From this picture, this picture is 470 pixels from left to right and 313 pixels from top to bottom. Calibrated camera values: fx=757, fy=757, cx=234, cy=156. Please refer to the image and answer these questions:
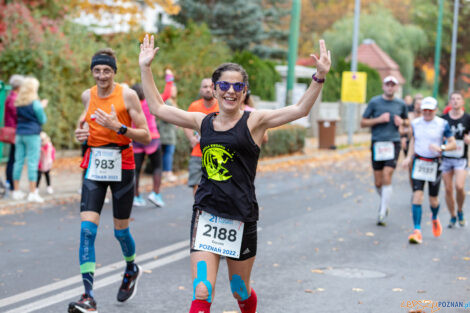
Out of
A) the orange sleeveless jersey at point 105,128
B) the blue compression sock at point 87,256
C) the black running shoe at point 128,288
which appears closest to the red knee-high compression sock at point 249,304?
the blue compression sock at point 87,256

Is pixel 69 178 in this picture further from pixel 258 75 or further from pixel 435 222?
pixel 258 75

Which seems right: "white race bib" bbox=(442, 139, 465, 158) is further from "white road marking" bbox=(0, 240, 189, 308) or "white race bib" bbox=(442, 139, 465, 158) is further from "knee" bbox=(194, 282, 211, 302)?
"knee" bbox=(194, 282, 211, 302)

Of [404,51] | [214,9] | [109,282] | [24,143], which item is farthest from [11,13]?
[404,51]

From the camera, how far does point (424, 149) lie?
965 centimetres

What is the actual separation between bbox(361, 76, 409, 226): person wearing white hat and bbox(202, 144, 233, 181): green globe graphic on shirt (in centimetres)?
651

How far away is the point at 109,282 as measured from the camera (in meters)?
6.91

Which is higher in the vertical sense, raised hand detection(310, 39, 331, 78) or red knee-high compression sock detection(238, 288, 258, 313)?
raised hand detection(310, 39, 331, 78)

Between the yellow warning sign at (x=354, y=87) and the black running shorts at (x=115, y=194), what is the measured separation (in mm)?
21097

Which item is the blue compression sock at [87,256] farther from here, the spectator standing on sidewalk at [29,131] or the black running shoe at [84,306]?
the spectator standing on sidewalk at [29,131]

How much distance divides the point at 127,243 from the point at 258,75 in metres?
23.4

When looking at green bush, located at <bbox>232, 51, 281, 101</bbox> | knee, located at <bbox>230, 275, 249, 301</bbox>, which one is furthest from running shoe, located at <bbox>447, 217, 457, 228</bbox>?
green bush, located at <bbox>232, 51, 281, 101</bbox>

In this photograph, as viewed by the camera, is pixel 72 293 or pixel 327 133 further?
pixel 327 133

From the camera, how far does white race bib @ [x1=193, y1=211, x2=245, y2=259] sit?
4.59m

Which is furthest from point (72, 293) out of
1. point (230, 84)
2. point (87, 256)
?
point (230, 84)
